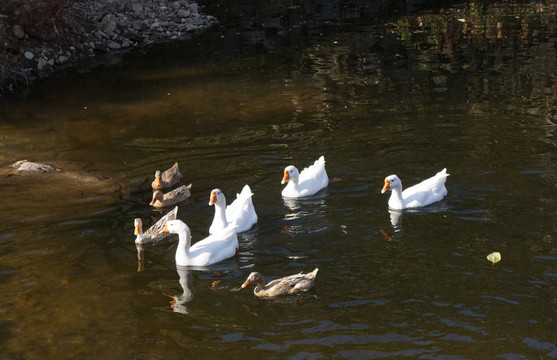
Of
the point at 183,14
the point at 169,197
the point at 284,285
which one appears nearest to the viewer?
the point at 284,285

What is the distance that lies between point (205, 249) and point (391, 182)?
331 centimetres

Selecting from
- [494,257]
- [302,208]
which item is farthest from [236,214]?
[494,257]

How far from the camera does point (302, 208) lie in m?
12.5

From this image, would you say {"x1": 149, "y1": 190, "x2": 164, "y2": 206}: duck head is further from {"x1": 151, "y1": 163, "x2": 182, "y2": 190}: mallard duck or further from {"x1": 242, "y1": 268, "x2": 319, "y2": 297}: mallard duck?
{"x1": 242, "y1": 268, "x2": 319, "y2": 297}: mallard duck

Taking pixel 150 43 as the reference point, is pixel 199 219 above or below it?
below

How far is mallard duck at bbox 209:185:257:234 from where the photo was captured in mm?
11703

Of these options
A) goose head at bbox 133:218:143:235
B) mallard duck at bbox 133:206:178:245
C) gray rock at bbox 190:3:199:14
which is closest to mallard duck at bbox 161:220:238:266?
mallard duck at bbox 133:206:178:245

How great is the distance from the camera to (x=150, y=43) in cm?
2748

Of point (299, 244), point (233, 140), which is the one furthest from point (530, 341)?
point (233, 140)

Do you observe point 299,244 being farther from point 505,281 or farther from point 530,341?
point 530,341

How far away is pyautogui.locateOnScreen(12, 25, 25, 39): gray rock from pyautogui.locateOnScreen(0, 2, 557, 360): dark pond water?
2658 mm

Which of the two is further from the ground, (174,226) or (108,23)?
(108,23)

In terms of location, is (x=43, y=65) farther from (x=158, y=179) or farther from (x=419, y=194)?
(x=419, y=194)

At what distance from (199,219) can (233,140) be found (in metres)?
3.85
